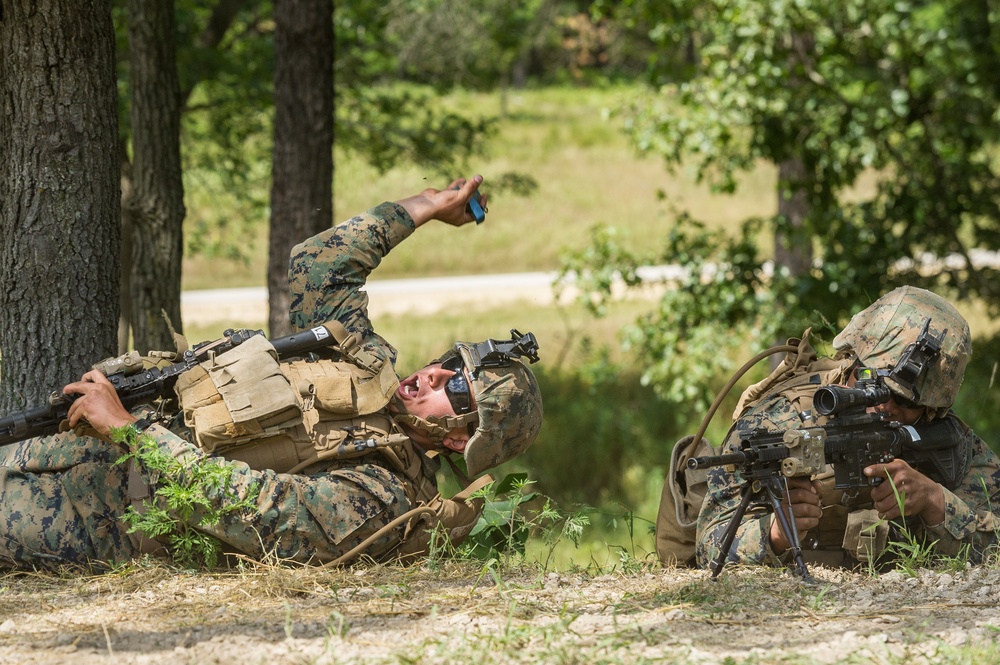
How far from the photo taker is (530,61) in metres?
41.6

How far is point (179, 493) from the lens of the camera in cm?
344

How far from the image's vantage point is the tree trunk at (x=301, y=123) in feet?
21.5

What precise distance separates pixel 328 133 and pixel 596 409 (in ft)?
14.8

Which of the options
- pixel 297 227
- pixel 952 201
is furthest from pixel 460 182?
pixel 952 201

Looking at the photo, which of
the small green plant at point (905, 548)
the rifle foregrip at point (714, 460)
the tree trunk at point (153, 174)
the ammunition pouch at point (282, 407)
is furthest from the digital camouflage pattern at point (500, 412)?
the tree trunk at point (153, 174)

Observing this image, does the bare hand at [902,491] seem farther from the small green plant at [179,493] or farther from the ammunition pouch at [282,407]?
the small green plant at [179,493]

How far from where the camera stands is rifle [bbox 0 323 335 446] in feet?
11.9

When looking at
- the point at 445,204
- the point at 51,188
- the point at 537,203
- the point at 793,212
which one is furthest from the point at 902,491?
the point at 537,203

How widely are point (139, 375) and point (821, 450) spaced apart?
2338mm

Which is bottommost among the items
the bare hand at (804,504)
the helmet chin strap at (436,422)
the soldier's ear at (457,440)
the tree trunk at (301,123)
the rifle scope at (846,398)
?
the bare hand at (804,504)

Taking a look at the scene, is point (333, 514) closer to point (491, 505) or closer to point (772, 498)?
point (491, 505)

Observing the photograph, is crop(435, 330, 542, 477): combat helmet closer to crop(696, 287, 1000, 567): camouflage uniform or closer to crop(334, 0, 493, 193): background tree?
crop(696, 287, 1000, 567): camouflage uniform

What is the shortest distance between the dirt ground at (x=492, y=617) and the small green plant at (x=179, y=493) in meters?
0.19

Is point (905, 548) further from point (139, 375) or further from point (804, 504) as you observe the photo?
point (139, 375)
